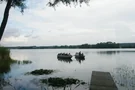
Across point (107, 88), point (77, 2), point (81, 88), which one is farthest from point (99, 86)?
point (77, 2)

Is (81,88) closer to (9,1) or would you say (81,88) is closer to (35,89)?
A: (35,89)

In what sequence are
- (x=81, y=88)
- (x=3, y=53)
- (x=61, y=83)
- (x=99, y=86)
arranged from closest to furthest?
(x=99, y=86) < (x=81, y=88) < (x=61, y=83) < (x=3, y=53)

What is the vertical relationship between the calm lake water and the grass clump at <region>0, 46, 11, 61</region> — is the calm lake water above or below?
below

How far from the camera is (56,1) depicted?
15.2 meters

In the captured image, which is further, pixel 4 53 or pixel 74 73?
pixel 4 53

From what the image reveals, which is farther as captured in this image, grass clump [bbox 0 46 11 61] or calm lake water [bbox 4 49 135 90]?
grass clump [bbox 0 46 11 61]

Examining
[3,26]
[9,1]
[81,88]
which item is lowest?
[81,88]

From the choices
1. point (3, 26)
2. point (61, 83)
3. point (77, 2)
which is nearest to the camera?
point (3, 26)

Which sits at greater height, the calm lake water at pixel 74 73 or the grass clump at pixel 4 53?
the grass clump at pixel 4 53

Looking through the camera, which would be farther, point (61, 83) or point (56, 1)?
point (61, 83)

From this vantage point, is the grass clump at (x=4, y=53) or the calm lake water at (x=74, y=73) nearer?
the calm lake water at (x=74, y=73)

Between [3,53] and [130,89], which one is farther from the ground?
[3,53]

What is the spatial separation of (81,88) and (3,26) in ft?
25.4

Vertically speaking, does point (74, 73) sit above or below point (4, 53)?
below
